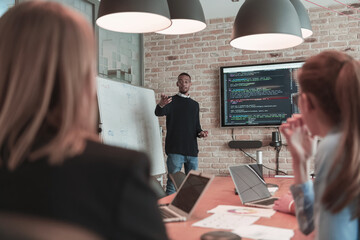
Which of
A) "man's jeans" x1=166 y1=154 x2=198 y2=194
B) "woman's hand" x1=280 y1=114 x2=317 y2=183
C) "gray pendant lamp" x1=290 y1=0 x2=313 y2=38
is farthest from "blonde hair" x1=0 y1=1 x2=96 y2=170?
"man's jeans" x1=166 y1=154 x2=198 y2=194

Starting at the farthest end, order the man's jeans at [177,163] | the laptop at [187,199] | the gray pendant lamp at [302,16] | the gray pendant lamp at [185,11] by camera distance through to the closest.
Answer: the man's jeans at [177,163], the gray pendant lamp at [302,16], the gray pendant lamp at [185,11], the laptop at [187,199]

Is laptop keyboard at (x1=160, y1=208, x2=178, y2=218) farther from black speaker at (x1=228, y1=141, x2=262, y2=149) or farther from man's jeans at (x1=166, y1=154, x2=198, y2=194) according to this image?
black speaker at (x1=228, y1=141, x2=262, y2=149)

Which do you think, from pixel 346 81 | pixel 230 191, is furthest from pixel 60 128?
pixel 230 191

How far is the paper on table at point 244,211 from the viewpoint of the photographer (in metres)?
1.77

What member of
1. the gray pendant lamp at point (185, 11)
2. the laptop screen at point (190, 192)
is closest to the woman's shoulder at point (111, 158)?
the laptop screen at point (190, 192)

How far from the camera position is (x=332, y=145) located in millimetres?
1132

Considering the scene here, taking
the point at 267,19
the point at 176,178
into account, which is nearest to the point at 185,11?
the point at 267,19

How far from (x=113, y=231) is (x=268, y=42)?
6.83ft

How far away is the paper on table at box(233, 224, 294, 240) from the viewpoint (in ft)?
4.57

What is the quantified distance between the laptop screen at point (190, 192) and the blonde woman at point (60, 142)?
1.00m

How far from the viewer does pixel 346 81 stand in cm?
111

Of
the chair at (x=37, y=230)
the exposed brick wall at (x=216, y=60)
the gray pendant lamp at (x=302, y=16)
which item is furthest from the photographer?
the exposed brick wall at (x=216, y=60)

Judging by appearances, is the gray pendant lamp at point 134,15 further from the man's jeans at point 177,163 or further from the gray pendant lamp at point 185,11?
the man's jeans at point 177,163

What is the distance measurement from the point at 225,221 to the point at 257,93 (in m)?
3.27
